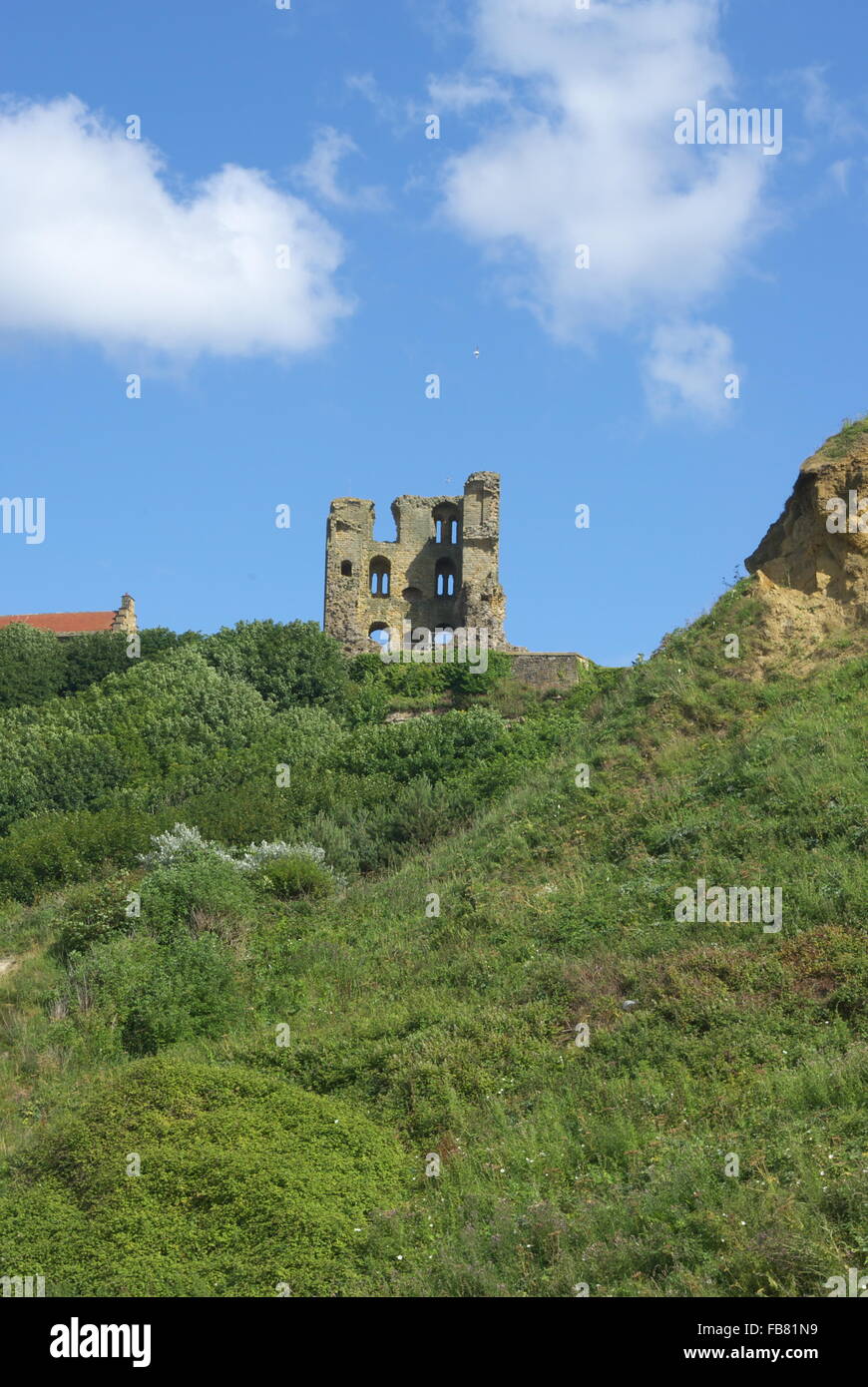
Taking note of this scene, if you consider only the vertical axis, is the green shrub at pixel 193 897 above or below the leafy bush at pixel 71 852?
below

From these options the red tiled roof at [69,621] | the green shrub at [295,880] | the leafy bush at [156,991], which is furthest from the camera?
the red tiled roof at [69,621]

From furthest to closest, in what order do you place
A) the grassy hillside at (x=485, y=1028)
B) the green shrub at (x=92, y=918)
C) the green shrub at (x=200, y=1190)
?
the green shrub at (x=92, y=918)
the green shrub at (x=200, y=1190)
the grassy hillside at (x=485, y=1028)

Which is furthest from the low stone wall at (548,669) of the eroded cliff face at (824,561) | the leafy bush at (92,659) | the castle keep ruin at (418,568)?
the eroded cliff face at (824,561)

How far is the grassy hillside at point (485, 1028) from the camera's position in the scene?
10.6 meters

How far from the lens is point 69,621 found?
62.2m

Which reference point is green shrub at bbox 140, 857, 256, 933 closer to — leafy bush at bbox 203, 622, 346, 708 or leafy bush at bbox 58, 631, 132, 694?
leafy bush at bbox 203, 622, 346, 708

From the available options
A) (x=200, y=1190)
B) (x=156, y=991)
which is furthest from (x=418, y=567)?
(x=200, y=1190)

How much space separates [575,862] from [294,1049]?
5.06 metres

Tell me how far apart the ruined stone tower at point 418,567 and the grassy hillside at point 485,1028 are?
2388 centimetres

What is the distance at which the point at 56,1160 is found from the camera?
13664mm

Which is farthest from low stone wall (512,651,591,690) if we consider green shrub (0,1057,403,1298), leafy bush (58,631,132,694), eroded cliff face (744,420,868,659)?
green shrub (0,1057,403,1298)

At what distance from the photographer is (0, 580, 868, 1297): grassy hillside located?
1058 cm

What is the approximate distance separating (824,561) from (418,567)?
33332 mm

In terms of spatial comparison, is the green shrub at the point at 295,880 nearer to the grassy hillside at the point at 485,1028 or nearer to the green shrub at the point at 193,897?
the grassy hillside at the point at 485,1028
